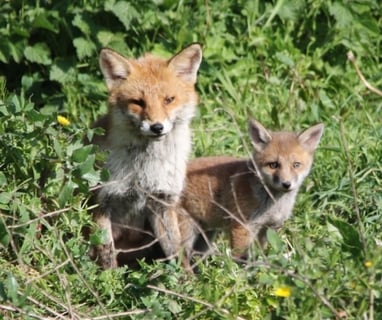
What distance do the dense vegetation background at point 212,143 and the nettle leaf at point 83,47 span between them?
0.04ft

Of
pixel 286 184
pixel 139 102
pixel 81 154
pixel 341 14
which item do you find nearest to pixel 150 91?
pixel 139 102

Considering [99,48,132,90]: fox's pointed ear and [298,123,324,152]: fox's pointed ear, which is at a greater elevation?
[99,48,132,90]: fox's pointed ear

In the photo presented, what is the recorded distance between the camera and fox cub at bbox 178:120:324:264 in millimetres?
7555

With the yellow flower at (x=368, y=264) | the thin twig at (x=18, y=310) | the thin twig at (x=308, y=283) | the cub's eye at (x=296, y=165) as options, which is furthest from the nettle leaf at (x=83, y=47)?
the yellow flower at (x=368, y=264)

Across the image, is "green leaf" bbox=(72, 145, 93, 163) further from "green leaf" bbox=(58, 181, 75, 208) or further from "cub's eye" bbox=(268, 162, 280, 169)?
"cub's eye" bbox=(268, 162, 280, 169)

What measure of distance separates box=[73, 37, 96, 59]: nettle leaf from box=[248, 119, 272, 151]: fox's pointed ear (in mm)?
2281

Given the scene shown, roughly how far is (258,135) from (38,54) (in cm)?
283

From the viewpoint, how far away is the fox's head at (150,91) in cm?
719

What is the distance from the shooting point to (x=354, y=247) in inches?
228

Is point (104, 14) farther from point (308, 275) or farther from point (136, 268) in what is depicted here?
point (308, 275)

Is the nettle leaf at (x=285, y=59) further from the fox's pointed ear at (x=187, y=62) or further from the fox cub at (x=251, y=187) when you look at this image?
the fox's pointed ear at (x=187, y=62)

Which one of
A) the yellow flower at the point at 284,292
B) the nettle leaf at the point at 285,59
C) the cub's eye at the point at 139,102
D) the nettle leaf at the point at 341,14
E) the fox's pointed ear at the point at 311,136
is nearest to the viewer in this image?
the yellow flower at the point at 284,292

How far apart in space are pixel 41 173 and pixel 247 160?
167cm

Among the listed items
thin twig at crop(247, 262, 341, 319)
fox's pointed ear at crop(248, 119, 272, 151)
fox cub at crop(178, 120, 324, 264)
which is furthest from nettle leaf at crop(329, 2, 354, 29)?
thin twig at crop(247, 262, 341, 319)
